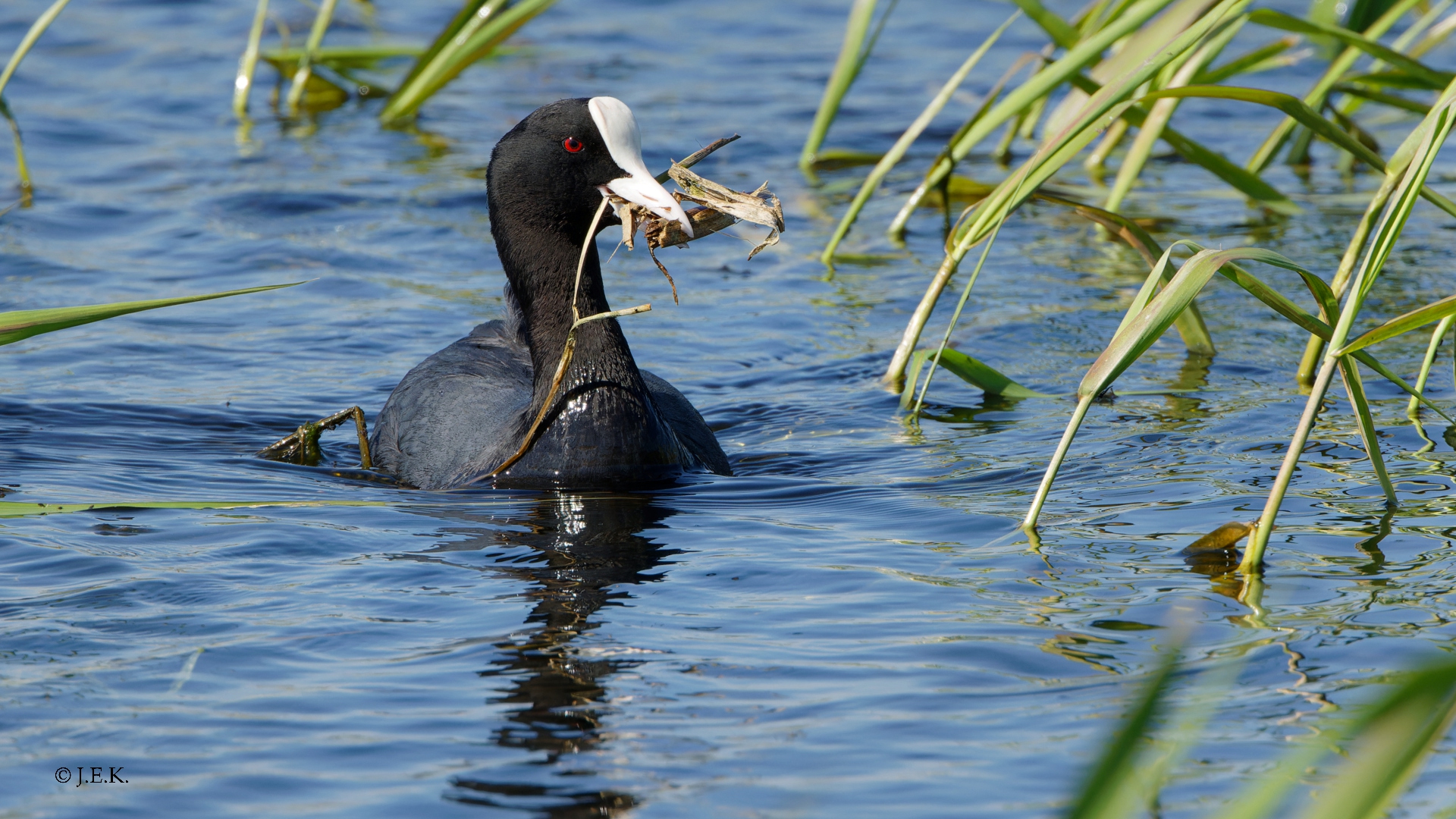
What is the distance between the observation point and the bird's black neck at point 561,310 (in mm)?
4371

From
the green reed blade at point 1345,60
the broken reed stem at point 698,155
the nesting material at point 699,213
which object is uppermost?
the green reed blade at point 1345,60

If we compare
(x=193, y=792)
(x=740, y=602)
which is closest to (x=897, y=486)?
(x=740, y=602)

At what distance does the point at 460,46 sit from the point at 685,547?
13.2 feet

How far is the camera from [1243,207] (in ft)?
26.0

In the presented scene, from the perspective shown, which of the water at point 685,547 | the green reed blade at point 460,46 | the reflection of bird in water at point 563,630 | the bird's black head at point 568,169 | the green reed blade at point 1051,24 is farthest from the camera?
the green reed blade at point 460,46

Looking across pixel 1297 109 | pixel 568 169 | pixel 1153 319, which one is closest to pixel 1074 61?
pixel 1297 109

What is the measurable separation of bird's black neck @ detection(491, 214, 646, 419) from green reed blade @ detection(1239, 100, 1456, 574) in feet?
5.85

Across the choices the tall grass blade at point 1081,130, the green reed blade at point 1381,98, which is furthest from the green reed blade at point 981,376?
the green reed blade at point 1381,98

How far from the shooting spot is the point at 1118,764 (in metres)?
1.50

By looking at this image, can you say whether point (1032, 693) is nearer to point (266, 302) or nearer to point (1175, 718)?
point (1175, 718)

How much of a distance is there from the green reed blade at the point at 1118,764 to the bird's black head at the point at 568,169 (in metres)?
2.70

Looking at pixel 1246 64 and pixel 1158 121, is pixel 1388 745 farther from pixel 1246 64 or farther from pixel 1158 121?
pixel 1246 64

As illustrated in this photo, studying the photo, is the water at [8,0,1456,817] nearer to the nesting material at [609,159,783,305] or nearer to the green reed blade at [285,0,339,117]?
the nesting material at [609,159,783,305]

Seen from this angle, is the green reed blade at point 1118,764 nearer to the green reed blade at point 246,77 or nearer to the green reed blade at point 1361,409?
the green reed blade at point 1361,409
